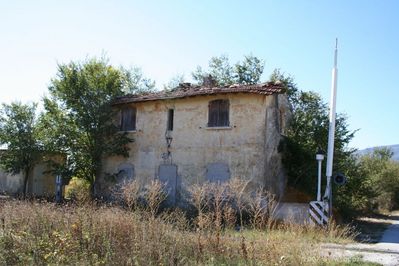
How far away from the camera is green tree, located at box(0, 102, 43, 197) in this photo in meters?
24.9

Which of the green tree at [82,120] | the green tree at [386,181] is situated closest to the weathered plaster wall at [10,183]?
the green tree at [82,120]

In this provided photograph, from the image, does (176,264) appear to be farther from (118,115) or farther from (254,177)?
(118,115)

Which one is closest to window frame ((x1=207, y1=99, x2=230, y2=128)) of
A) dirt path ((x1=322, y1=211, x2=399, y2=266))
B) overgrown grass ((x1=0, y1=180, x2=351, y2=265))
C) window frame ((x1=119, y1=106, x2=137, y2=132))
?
window frame ((x1=119, y1=106, x2=137, y2=132))

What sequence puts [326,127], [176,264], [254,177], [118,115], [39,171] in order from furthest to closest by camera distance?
1. [39,171]
2. [118,115]
3. [326,127]
4. [254,177]
5. [176,264]

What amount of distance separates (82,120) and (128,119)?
8.23 feet

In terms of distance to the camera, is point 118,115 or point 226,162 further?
point 118,115

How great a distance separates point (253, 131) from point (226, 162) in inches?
74.2

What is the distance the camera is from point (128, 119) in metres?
24.6

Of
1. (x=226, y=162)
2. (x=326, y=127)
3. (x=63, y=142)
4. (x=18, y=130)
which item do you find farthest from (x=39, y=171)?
(x=326, y=127)

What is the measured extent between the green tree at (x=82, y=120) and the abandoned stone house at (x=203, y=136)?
897 millimetres

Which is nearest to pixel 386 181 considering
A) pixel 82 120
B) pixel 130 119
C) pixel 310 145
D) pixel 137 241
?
pixel 310 145

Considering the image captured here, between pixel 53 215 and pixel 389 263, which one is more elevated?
pixel 53 215

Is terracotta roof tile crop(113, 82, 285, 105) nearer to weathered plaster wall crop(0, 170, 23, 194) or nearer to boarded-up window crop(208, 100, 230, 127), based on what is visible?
boarded-up window crop(208, 100, 230, 127)

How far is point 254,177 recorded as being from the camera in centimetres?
1998
